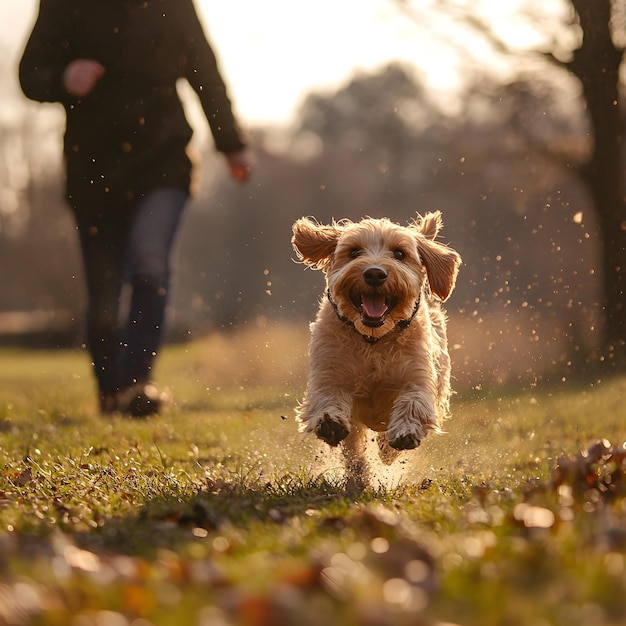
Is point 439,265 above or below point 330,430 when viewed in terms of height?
Result: above

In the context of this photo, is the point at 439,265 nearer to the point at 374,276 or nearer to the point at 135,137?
the point at 374,276

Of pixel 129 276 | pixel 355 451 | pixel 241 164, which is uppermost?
pixel 241 164

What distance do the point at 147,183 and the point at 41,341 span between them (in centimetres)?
2553

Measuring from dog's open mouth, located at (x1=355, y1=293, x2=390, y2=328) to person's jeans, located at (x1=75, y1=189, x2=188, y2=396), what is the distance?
9.01 ft

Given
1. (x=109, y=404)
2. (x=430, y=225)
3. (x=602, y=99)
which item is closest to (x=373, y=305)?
(x=430, y=225)

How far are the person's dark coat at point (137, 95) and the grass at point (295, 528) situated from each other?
5.87 feet

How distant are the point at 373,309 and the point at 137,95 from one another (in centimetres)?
341

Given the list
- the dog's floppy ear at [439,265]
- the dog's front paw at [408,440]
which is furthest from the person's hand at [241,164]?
the dog's front paw at [408,440]

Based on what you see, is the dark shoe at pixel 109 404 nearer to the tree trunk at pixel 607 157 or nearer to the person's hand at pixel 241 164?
the person's hand at pixel 241 164

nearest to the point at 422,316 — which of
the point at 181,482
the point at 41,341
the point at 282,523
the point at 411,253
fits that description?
the point at 411,253

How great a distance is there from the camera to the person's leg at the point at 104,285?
7.77 m

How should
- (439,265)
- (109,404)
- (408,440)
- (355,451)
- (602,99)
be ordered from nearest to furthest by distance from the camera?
(408,440), (439,265), (355,451), (109,404), (602,99)

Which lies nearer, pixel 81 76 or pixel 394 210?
pixel 81 76

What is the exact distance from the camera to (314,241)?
5781 millimetres
